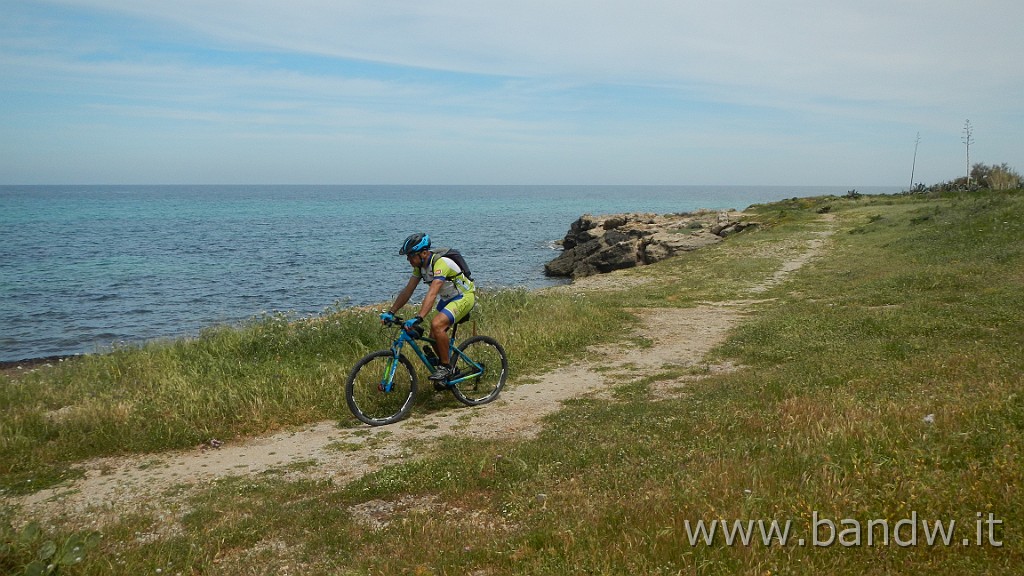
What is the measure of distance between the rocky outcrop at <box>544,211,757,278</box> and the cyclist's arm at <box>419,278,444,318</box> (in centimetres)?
3337

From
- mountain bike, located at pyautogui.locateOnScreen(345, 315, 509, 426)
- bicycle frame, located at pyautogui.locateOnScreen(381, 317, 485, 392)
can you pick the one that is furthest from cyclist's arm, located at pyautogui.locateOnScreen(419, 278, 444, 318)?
bicycle frame, located at pyautogui.locateOnScreen(381, 317, 485, 392)

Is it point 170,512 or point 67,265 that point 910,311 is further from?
point 67,265

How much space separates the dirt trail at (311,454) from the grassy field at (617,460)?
0.38 meters

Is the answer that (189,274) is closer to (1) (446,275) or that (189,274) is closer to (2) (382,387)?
(2) (382,387)

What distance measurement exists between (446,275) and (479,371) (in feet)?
6.42

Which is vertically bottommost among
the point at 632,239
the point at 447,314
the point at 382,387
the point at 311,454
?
the point at 311,454

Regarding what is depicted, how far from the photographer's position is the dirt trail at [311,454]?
24.4ft

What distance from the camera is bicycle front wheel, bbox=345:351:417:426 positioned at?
10.1 meters

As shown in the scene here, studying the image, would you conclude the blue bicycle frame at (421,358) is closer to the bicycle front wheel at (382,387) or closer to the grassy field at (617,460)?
the bicycle front wheel at (382,387)

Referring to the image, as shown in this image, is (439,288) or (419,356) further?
(419,356)

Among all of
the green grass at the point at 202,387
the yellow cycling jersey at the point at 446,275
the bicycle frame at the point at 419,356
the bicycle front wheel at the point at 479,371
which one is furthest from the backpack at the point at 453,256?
the green grass at the point at 202,387

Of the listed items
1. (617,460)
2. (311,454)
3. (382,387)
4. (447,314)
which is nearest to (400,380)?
(382,387)

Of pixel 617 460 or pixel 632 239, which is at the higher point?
pixel 632 239

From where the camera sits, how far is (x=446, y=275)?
32.6ft
